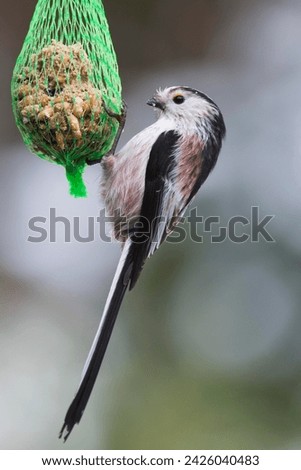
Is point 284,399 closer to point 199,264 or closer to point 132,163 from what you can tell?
point 199,264

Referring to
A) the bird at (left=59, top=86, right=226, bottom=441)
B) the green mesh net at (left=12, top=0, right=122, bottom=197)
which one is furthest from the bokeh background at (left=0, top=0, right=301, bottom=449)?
the green mesh net at (left=12, top=0, right=122, bottom=197)

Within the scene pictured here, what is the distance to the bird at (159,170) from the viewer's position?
3389mm

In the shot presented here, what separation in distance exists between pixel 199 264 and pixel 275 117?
91 centimetres

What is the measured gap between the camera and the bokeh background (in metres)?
4.62

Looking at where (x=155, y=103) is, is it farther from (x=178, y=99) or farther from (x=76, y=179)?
(x=76, y=179)

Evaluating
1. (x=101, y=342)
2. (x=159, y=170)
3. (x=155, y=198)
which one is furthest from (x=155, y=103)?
(x=101, y=342)

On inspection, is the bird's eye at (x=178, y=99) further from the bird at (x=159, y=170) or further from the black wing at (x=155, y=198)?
the black wing at (x=155, y=198)

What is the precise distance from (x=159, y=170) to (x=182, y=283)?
1790mm

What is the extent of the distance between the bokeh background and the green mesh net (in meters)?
1.15

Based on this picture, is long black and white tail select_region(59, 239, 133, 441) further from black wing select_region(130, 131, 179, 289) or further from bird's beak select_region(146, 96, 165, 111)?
bird's beak select_region(146, 96, 165, 111)

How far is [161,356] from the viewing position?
15.7 feet

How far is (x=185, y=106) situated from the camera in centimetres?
349

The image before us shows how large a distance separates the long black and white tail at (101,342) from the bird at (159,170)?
0.03 ft
